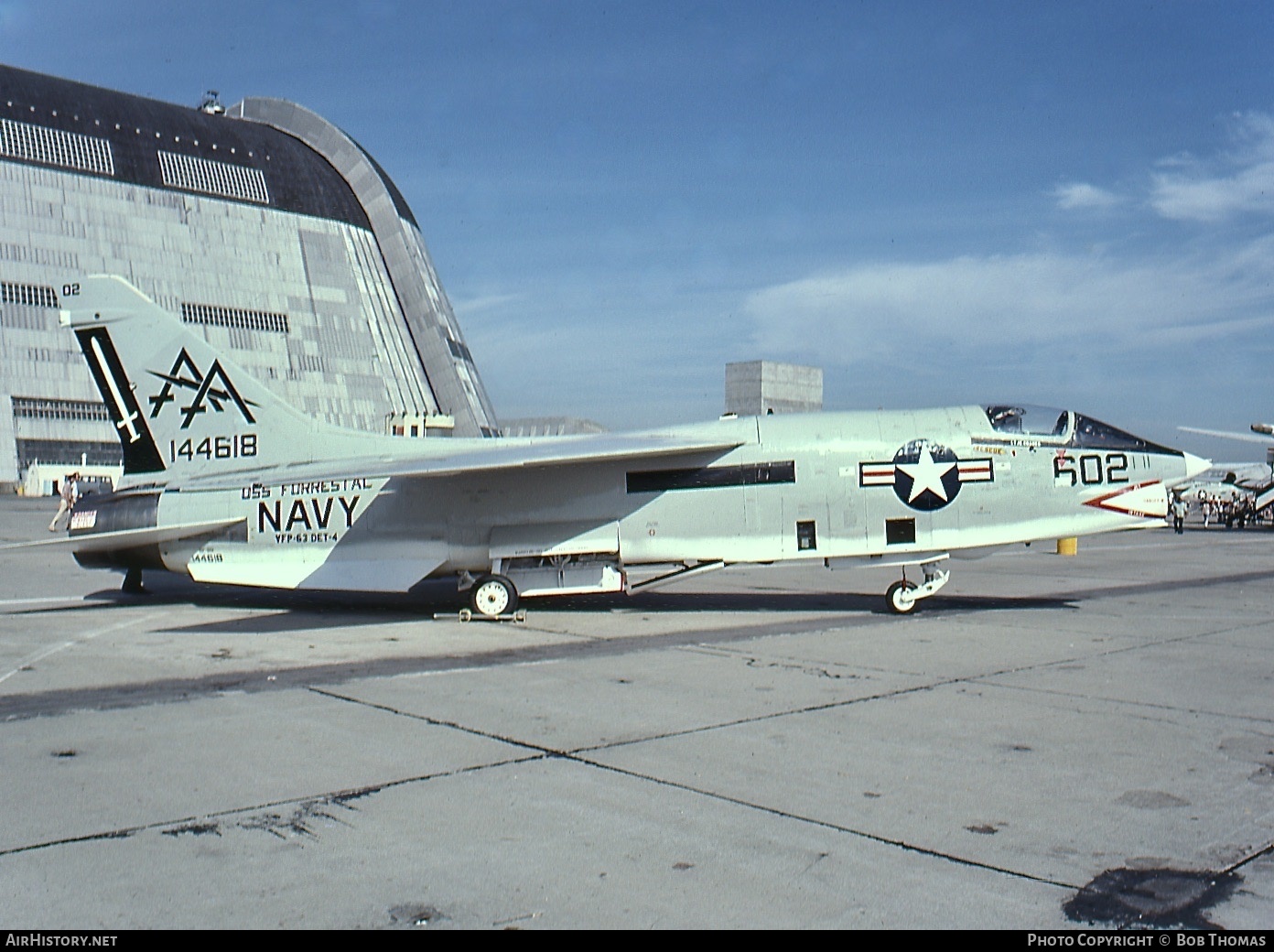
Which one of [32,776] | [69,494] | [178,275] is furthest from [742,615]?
[178,275]

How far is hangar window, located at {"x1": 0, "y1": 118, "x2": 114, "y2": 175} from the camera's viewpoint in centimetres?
6612

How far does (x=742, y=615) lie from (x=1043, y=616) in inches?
161

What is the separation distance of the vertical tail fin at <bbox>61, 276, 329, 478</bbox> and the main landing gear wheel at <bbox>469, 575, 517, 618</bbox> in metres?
3.72

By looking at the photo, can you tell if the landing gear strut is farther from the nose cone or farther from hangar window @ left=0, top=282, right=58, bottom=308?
hangar window @ left=0, top=282, right=58, bottom=308

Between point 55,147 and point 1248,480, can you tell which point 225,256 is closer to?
point 55,147

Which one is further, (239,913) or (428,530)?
(428,530)

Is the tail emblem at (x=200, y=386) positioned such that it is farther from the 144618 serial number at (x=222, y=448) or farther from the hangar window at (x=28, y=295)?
the hangar window at (x=28, y=295)

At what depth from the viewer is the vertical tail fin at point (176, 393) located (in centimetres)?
1599

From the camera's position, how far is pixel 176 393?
16.1 metres

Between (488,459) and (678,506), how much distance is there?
2.77 meters

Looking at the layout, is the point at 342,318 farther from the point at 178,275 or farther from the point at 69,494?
the point at 69,494

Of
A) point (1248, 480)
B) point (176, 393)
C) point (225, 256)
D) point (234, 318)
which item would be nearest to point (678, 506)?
point (176, 393)

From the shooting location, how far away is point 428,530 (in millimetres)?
14742

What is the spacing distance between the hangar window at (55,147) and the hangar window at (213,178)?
12.3 ft
